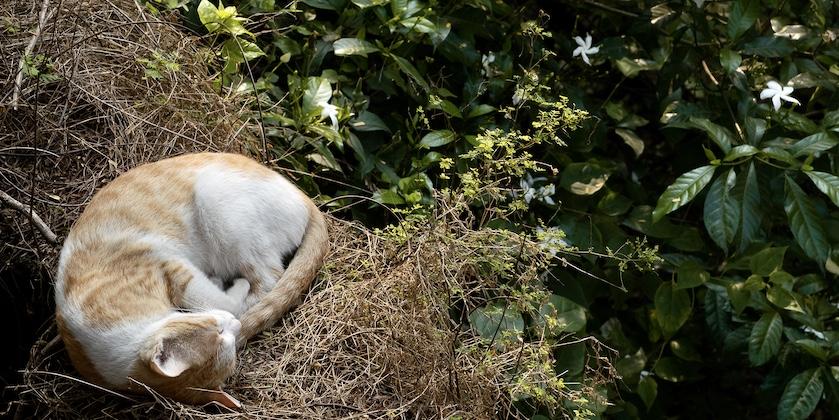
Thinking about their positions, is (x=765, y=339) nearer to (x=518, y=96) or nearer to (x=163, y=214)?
(x=518, y=96)

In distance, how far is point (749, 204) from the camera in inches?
141

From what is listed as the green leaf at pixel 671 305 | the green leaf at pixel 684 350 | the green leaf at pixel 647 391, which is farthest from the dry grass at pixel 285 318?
the green leaf at pixel 684 350

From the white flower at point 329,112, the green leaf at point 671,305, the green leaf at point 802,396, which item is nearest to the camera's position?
the green leaf at point 802,396

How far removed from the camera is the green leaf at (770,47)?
4.02m

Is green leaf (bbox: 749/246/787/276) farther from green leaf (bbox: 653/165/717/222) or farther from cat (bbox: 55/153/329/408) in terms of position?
cat (bbox: 55/153/329/408)

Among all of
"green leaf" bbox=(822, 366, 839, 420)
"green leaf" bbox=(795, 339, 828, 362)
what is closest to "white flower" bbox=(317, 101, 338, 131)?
"green leaf" bbox=(795, 339, 828, 362)

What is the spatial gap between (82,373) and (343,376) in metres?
0.83

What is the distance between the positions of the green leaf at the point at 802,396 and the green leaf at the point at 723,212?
2.32 feet

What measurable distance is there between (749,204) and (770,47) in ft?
2.79

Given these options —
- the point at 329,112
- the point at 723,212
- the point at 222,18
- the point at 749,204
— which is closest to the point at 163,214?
the point at 329,112

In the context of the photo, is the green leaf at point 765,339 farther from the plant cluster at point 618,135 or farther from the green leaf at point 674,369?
the green leaf at point 674,369

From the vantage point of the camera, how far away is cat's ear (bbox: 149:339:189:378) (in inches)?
110

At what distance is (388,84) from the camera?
13.5ft

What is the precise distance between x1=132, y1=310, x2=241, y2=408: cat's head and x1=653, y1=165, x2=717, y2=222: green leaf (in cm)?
162
